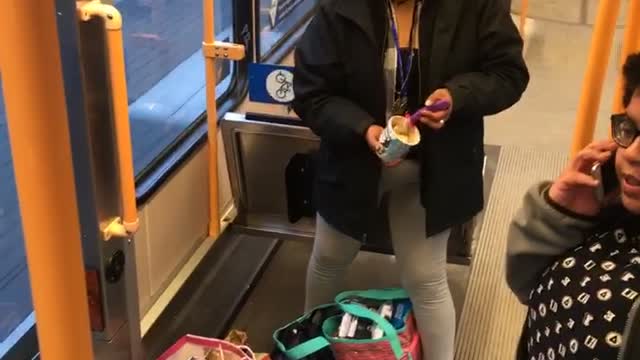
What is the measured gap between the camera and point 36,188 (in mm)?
969

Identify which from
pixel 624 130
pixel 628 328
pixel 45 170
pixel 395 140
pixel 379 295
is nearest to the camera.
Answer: pixel 45 170

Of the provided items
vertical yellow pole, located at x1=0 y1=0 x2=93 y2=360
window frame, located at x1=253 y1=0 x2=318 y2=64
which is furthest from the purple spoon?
window frame, located at x1=253 y1=0 x2=318 y2=64

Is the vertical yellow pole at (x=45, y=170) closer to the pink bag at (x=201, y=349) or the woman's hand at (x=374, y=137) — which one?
the woman's hand at (x=374, y=137)

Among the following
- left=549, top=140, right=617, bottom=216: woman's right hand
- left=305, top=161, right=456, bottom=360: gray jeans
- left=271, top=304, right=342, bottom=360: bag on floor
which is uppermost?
left=549, top=140, right=617, bottom=216: woman's right hand

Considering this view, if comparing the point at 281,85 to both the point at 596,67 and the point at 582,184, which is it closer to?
the point at 596,67

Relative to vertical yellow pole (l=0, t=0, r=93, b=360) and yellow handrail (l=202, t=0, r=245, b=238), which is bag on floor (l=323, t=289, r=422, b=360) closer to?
yellow handrail (l=202, t=0, r=245, b=238)

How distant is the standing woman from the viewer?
2.15 meters

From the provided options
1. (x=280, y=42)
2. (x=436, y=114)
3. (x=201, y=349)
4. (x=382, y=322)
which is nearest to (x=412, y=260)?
(x=382, y=322)

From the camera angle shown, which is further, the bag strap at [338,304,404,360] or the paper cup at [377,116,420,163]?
the bag strap at [338,304,404,360]

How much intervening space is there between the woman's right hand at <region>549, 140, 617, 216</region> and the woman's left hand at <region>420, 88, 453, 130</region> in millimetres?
668

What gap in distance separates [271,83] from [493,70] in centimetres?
83

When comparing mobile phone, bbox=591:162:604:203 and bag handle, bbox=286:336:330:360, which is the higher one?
mobile phone, bbox=591:162:604:203

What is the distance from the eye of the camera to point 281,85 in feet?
9.04

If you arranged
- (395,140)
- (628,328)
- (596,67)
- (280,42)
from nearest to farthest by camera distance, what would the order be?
(628,328), (596,67), (395,140), (280,42)
